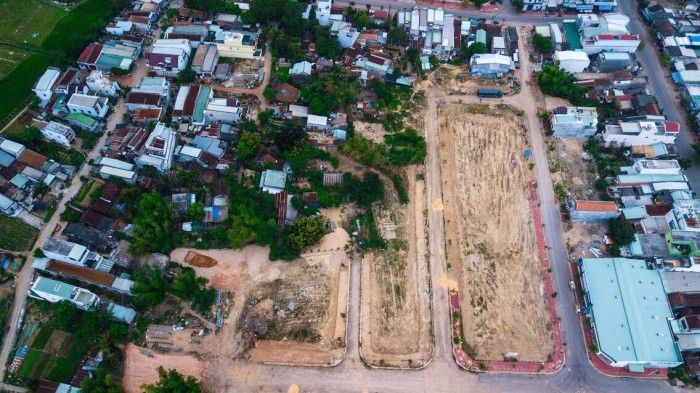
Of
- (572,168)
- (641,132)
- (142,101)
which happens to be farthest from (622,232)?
(142,101)

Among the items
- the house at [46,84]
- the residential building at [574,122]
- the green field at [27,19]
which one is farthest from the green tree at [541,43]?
the green field at [27,19]

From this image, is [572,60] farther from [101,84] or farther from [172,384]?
[101,84]

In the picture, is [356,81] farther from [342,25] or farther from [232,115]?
[232,115]

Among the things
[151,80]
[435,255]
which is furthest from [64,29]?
[435,255]

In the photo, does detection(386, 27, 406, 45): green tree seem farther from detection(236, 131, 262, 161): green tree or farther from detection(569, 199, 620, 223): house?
detection(569, 199, 620, 223): house

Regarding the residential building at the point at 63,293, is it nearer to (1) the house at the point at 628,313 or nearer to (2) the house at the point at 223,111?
(2) the house at the point at 223,111

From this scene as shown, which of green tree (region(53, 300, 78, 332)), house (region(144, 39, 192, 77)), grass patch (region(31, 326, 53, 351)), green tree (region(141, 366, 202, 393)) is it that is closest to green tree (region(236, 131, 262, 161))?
house (region(144, 39, 192, 77))
